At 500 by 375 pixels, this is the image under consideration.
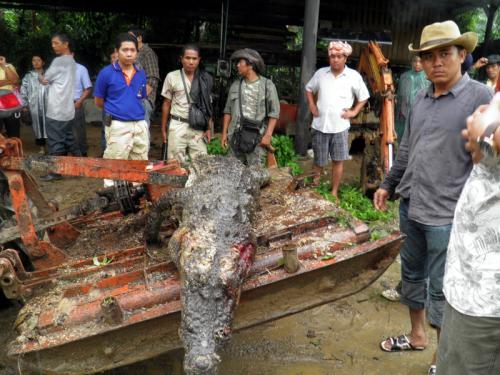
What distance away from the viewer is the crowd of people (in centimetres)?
173

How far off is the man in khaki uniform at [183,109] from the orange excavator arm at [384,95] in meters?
2.16

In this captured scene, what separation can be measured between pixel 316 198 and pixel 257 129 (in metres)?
2.01

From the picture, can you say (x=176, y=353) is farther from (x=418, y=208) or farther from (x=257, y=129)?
(x=257, y=129)

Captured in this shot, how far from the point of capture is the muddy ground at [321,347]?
3.11 meters

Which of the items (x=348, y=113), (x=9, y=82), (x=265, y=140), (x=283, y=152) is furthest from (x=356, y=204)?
(x=9, y=82)

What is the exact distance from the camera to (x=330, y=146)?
5.70 metres

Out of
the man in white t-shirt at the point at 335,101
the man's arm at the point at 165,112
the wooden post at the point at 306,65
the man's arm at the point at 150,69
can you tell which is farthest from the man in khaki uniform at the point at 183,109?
the wooden post at the point at 306,65

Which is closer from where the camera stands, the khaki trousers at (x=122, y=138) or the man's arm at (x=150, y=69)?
the khaki trousers at (x=122, y=138)

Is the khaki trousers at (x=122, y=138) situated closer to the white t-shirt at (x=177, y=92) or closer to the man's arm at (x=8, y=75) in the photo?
the white t-shirt at (x=177, y=92)

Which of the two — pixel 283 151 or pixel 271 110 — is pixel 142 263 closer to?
pixel 271 110

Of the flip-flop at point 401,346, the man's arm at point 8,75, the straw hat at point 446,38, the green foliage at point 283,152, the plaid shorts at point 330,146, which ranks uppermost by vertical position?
the straw hat at point 446,38

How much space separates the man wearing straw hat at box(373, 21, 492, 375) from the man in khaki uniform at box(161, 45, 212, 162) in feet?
9.72

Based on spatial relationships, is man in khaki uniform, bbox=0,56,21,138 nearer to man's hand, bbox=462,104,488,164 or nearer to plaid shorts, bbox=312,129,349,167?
plaid shorts, bbox=312,129,349,167

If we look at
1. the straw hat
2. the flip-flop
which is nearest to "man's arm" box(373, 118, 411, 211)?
the straw hat
